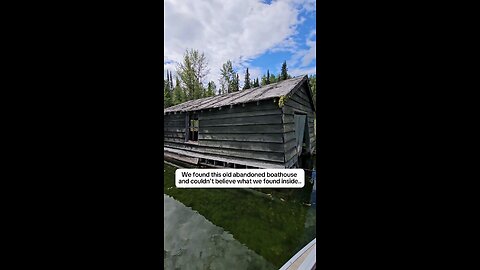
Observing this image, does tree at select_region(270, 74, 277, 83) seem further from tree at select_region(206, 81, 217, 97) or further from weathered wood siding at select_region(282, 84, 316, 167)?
tree at select_region(206, 81, 217, 97)

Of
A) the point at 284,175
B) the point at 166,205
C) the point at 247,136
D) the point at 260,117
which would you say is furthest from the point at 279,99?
Result: the point at 166,205

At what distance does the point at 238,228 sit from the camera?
53.5 inches

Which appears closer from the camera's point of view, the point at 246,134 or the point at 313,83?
the point at 313,83

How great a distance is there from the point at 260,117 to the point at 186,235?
0.93 m

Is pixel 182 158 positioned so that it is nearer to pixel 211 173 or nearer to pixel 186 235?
pixel 211 173

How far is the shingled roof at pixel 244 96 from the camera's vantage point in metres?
1.31

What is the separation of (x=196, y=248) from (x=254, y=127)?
0.87 meters

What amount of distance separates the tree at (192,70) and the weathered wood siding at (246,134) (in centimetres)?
21

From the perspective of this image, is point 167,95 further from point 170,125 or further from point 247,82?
point 247,82

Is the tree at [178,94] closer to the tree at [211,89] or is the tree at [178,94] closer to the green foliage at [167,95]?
the green foliage at [167,95]

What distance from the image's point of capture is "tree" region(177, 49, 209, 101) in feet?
3.91

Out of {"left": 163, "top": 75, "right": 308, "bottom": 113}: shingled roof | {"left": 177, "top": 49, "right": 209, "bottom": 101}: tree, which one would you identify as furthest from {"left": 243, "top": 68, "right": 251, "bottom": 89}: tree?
{"left": 177, "top": 49, "right": 209, "bottom": 101}: tree

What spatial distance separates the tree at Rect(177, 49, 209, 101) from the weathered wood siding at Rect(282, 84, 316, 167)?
59cm

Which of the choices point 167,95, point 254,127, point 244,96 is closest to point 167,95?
point 167,95
